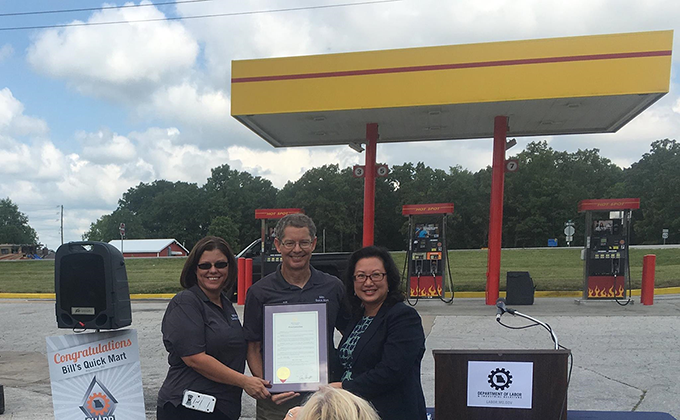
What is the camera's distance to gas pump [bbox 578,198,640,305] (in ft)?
37.3

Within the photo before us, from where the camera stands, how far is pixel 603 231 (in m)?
11.7

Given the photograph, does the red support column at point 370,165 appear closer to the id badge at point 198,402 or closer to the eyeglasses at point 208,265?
the eyeglasses at point 208,265

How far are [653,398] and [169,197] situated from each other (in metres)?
88.7

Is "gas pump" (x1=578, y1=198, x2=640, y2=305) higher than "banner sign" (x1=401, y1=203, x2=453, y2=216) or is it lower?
lower

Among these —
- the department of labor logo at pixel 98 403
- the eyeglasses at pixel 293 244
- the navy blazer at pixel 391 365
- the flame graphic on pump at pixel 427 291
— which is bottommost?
the flame graphic on pump at pixel 427 291

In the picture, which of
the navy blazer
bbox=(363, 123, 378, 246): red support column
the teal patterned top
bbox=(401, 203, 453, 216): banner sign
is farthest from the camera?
bbox=(363, 123, 378, 246): red support column

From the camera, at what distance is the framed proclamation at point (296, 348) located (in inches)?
98.7

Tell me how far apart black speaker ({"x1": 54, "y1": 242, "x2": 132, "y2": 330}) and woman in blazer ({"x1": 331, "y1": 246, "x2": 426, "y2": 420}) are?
150 cm

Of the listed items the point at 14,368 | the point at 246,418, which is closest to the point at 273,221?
the point at 14,368

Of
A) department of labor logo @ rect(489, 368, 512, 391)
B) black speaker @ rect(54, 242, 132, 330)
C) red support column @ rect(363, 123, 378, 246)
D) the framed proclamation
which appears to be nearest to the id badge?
the framed proclamation

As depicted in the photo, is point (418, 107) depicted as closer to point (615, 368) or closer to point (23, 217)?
point (615, 368)

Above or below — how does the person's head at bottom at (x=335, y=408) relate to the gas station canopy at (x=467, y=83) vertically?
below

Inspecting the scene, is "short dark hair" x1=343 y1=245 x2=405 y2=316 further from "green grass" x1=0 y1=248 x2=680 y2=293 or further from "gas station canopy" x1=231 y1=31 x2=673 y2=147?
"green grass" x1=0 y1=248 x2=680 y2=293

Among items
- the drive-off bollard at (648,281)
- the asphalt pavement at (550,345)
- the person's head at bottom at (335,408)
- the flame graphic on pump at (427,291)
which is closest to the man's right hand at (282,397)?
the person's head at bottom at (335,408)
